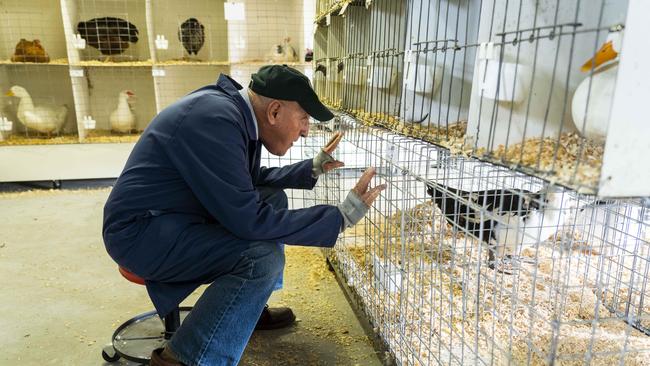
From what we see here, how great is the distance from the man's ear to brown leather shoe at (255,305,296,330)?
2.70 feet

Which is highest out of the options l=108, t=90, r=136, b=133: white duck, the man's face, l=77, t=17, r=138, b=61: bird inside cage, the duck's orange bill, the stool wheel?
l=77, t=17, r=138, b=61: bird inside cage

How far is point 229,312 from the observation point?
134 centimetres

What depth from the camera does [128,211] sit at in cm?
142

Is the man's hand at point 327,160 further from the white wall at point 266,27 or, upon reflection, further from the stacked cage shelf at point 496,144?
the white wall at point 266,27

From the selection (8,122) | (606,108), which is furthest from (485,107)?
(8,122)

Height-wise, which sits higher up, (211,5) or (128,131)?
(211,5)

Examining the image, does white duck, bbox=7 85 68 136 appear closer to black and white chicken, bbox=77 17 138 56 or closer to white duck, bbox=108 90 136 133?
white duck, bbox=108 90 136 133

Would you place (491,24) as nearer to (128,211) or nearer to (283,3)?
(128,211)

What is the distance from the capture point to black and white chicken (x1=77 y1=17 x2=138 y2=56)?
4258 millimetres

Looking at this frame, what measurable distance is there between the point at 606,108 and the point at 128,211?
4.02ft

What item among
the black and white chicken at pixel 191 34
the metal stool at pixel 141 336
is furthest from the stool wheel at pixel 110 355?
the black and white chicken at pixel 191 34

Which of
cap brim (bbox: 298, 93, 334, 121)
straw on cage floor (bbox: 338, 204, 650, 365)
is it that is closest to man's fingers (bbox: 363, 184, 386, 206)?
straw on cage floor (bbox: 338, 204, 650, 365)

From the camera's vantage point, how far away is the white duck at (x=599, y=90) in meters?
0.75

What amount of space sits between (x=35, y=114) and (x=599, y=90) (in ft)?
15.1
